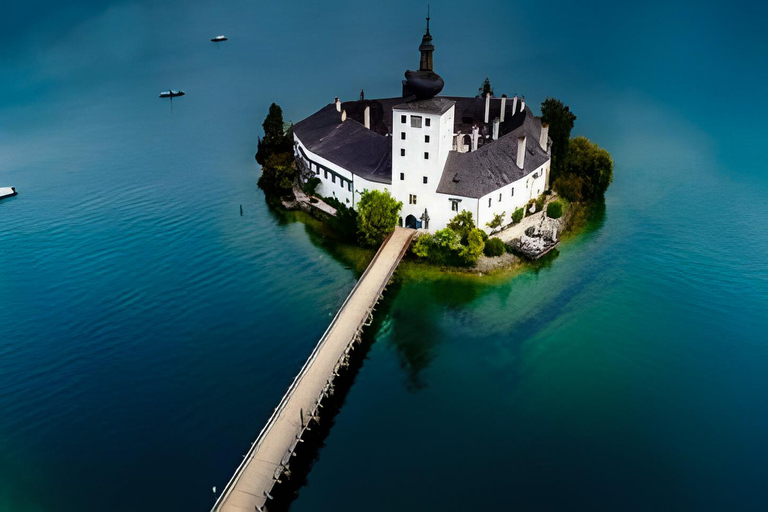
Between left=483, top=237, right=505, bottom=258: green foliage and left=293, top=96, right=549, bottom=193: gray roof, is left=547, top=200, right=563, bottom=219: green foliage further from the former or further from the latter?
left=483, top=237, right=505, bottom=258: green foliage

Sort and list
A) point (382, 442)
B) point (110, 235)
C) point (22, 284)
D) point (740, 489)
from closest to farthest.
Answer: point (740, 489), point (382, 442), point (22, 284), point (110, 235)

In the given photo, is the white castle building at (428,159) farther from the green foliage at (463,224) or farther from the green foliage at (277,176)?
the green foliage at (277,176)

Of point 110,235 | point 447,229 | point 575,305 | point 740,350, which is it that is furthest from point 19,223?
point 740,350

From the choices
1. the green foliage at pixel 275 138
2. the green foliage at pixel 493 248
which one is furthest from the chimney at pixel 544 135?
the green foliage at pixel 275 138

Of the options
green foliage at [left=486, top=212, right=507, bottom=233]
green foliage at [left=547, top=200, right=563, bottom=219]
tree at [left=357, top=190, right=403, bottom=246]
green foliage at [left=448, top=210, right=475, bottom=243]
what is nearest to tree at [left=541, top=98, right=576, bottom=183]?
green foliage at [left=547, top=200, right=563, bottom=219]

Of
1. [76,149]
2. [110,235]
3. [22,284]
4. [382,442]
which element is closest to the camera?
[382,442]

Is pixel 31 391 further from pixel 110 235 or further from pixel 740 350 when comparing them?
pixel 740 350
